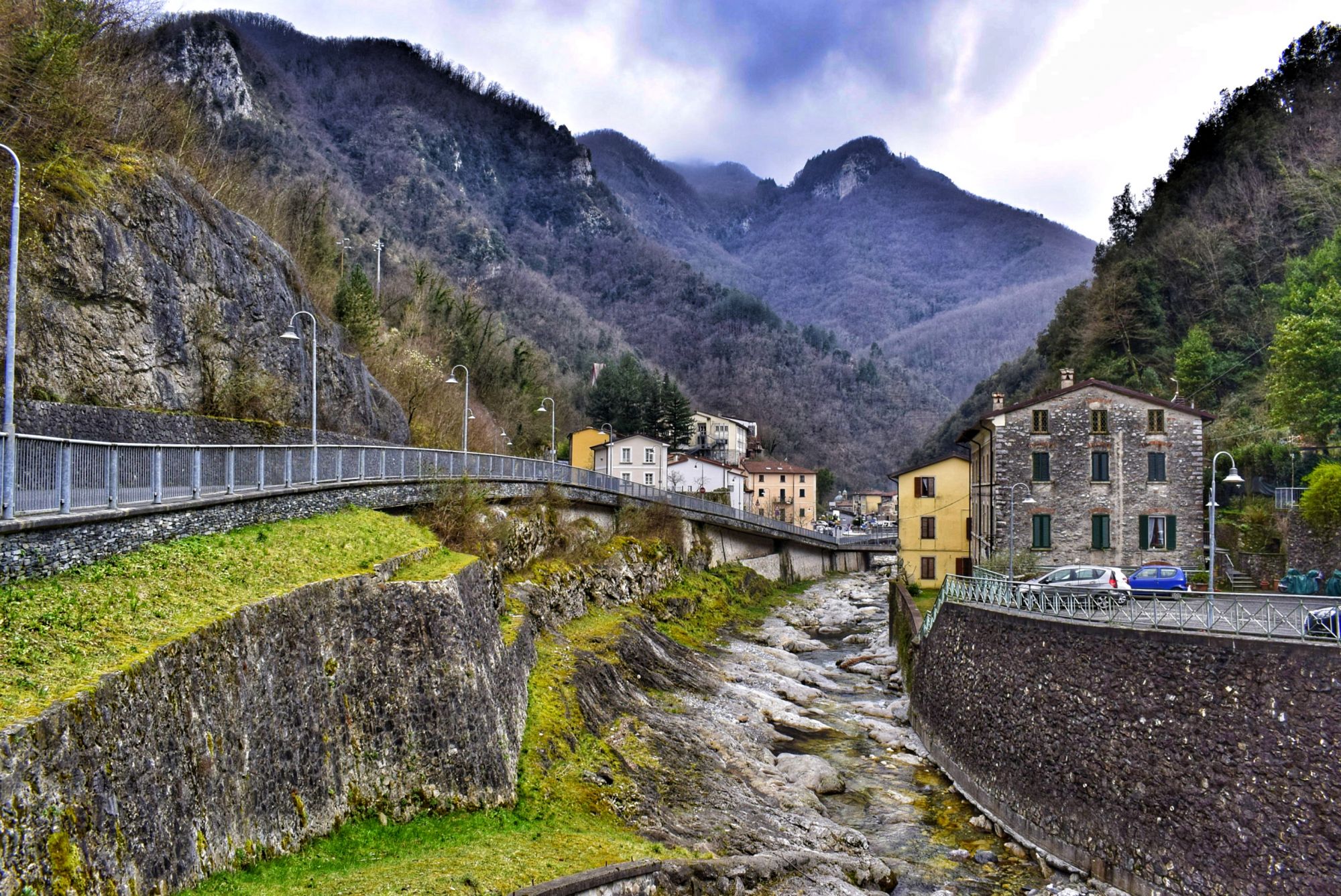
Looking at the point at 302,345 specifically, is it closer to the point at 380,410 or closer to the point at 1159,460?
the point at 380,410

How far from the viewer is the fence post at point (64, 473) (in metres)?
13.6

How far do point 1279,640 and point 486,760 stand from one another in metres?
16.6

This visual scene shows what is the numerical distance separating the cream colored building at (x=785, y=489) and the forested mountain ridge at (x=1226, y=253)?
104 ft

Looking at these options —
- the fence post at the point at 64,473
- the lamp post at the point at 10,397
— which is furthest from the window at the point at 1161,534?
the lamp post at the point at 10,397

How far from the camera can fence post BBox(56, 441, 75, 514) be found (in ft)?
44.8

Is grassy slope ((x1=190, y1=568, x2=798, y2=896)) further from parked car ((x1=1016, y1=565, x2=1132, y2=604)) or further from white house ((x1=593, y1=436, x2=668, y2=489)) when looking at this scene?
white house ((x1=593, y1=436, x2=668, y2=489))

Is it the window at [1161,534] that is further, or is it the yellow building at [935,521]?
the yellow building at [935,521]

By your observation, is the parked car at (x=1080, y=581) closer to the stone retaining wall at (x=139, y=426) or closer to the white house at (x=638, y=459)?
the stone retaining wall at (x=139, y=426)

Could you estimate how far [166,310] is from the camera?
27.1m

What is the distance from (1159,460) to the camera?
39.8 m

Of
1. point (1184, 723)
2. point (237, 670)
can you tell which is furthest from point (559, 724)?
point (1184, 723)

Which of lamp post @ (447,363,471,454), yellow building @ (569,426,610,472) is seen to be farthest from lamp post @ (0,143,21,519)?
yellow building @ (569,426,610,472)

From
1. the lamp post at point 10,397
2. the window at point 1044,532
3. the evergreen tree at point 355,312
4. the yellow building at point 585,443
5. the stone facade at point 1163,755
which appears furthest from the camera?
the yellow building at point 585,443

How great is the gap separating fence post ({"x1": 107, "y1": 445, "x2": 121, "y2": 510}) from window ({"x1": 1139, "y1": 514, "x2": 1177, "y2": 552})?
40.6 metres
